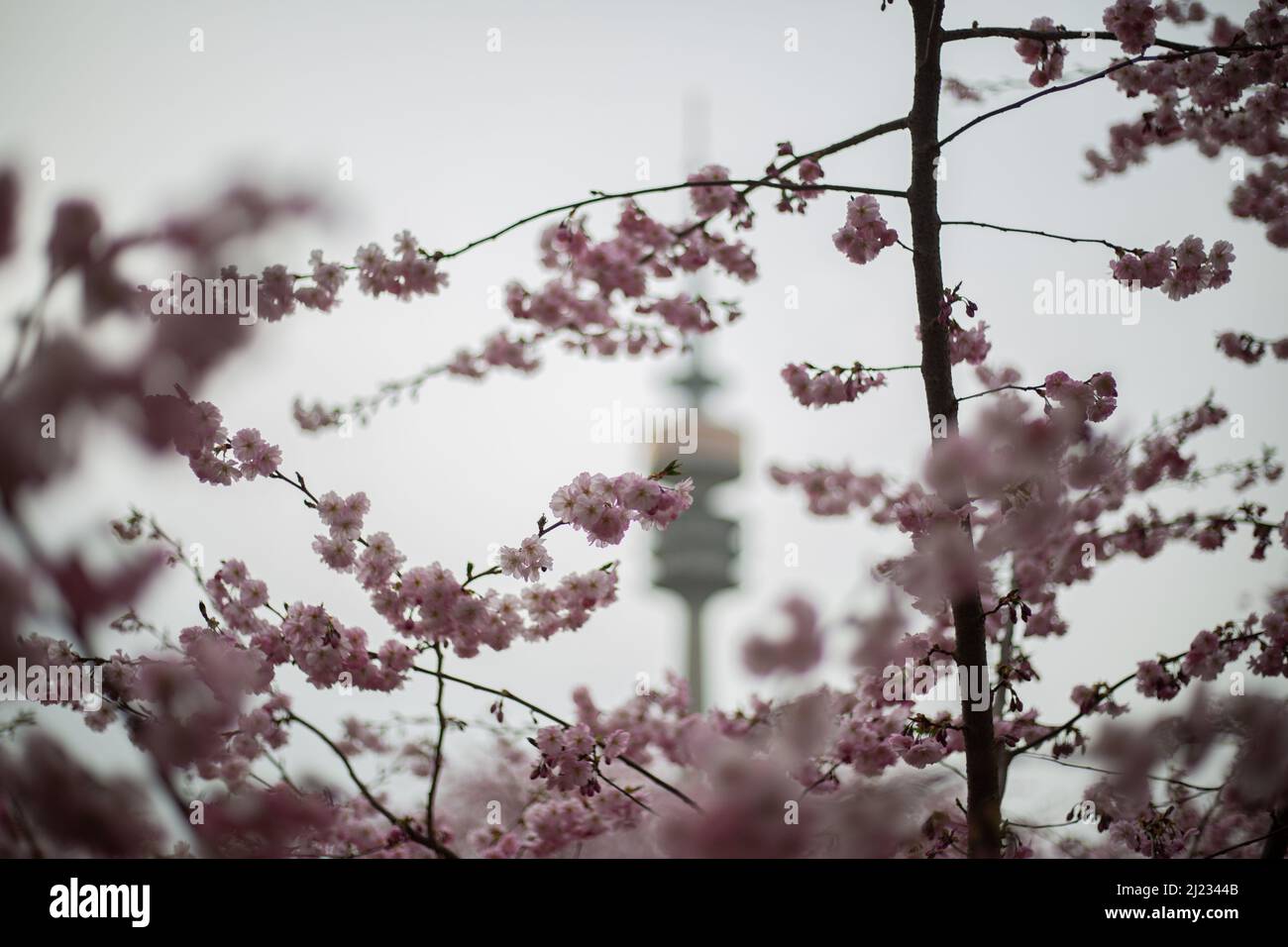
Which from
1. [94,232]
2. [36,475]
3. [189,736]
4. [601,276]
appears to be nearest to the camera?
[36,475]

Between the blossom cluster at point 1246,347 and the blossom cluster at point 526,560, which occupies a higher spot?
the blossom cluster at point 1246,347

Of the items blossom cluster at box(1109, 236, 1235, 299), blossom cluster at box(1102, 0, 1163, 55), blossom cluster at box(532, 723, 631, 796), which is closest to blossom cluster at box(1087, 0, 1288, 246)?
blossom cluster at box(1102, 0, 1163, 55)

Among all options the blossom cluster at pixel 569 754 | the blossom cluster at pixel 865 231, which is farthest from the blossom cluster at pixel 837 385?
the blossom cluster at pixel 569 754

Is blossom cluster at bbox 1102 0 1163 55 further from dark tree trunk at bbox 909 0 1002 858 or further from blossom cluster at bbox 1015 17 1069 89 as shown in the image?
dark tree trunk at bbox 909 0 1002 858

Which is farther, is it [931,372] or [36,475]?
[931,372]

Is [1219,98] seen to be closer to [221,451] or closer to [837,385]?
[837,385]

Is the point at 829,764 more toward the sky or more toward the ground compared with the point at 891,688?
more toward the ground

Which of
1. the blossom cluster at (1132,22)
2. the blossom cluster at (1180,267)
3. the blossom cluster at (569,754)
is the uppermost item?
the blossom cluster at (1132,22)

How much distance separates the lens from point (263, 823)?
3893 millimetres

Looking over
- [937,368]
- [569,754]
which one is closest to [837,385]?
[937,368]

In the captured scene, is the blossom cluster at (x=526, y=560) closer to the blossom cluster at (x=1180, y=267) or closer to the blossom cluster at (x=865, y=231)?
the blossom cluster at (x=865, y=231)
